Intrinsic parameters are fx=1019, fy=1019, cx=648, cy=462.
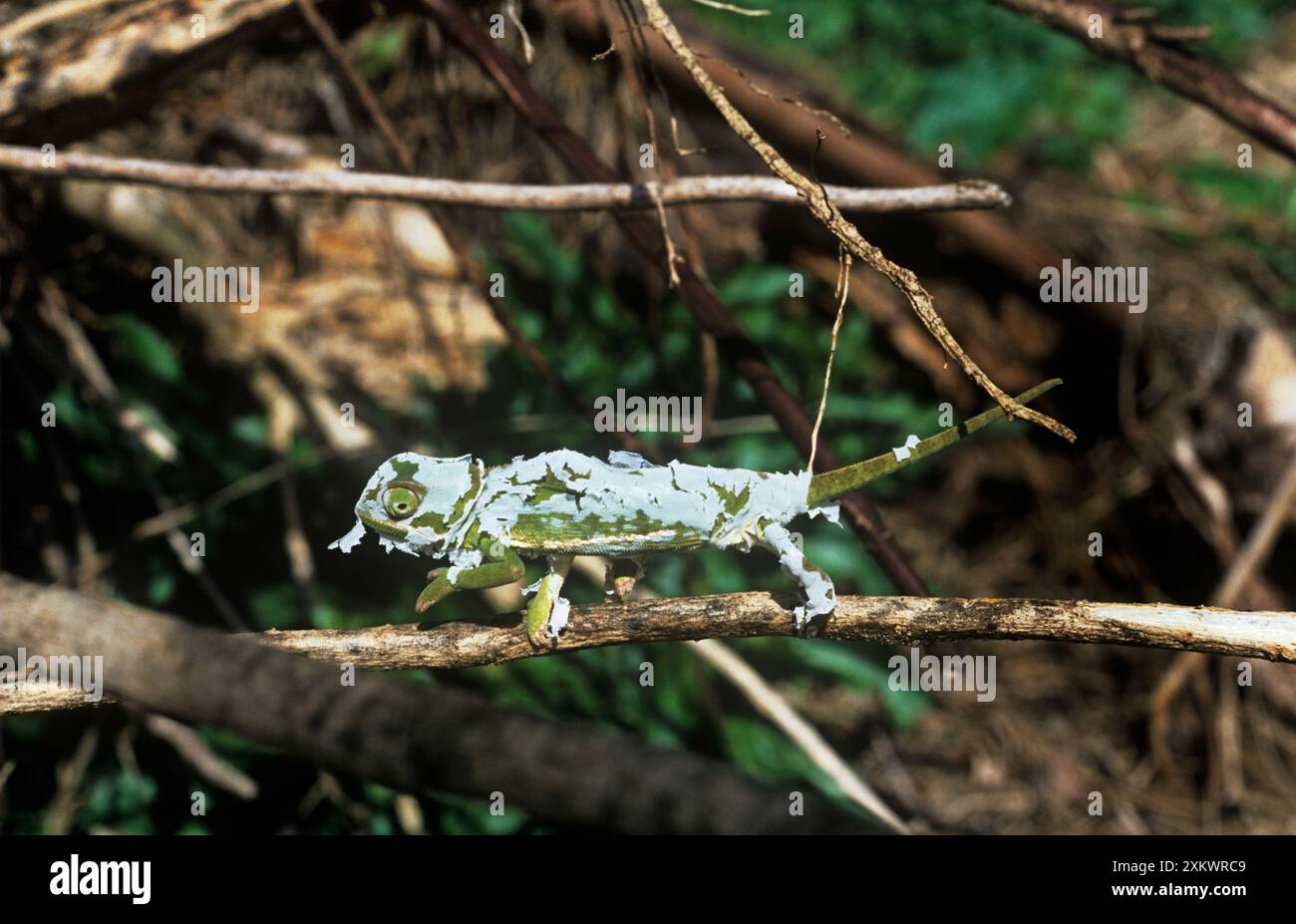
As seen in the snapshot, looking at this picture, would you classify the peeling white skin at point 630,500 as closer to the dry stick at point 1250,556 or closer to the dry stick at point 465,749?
the dry stick at point 465,749

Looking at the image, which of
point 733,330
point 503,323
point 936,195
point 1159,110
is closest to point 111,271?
point 503,323

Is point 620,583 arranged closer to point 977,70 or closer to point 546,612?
point 546,612

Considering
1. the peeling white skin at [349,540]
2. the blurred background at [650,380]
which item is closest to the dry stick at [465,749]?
the peeling white skin at [349,540]
